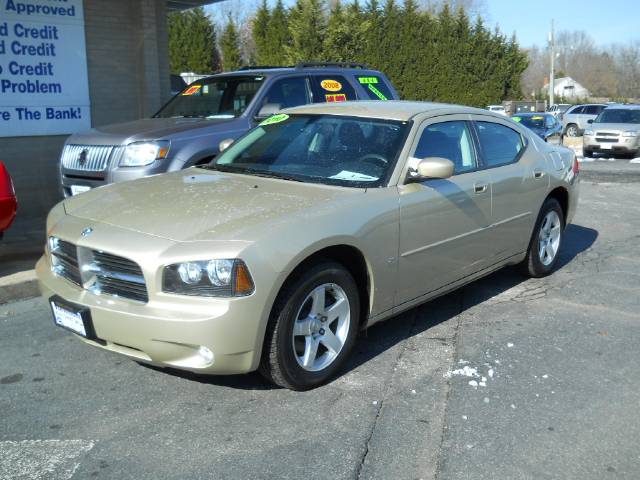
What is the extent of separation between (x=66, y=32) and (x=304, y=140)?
20.2 feet

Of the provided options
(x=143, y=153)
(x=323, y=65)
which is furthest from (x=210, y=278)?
(x=323, y=65)

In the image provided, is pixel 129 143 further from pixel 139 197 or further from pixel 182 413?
pixel 182 413

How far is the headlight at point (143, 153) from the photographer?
22.2 ft

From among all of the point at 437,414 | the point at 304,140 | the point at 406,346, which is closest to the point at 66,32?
the point at 304,140

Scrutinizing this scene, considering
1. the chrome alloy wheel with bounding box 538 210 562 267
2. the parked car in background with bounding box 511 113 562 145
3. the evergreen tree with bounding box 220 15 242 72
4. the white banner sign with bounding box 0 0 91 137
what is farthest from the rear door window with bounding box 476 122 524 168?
the evergreen tree with bounding box 220 15 242 72

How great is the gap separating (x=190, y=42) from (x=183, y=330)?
36216mm

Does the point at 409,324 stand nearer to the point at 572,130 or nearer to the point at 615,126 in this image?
the point at 615,126

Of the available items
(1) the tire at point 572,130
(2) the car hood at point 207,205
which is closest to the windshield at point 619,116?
(1) the tire at point 572,130

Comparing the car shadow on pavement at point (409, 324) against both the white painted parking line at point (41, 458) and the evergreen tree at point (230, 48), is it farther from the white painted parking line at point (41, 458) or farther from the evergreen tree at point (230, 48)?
the evergreen tree at point (230, 48)

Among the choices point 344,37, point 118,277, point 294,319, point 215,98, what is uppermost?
point 344,37

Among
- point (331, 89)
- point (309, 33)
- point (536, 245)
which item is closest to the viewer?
point (536, 245)

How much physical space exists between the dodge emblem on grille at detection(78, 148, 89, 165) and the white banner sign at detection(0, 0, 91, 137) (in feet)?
8.18

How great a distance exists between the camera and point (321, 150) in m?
4.89

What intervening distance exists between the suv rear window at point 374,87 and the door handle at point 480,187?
3927 millimetres
